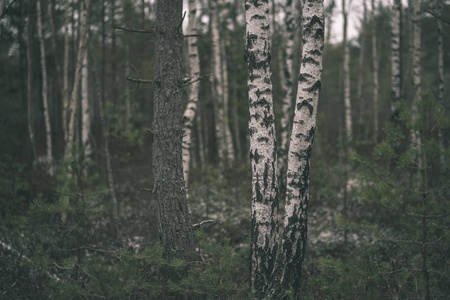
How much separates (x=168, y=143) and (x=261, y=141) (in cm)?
126

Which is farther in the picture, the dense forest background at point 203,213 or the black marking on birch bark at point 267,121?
the black marking on birch bark at point 267,121

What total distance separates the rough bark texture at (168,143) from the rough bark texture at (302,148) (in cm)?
133

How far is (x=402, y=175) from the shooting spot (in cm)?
970

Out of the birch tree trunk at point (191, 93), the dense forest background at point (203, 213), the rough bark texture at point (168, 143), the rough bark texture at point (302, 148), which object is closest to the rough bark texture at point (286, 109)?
the dense forest background at point (203, 213)

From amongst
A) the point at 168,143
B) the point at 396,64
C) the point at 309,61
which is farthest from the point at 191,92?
the point at 396,64

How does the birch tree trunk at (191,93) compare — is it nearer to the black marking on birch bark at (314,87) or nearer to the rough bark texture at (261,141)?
the rough bark texture at (261,141)

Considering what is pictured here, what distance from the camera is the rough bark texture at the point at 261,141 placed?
446 centimetres

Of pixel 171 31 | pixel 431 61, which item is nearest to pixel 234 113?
pixel 431 61

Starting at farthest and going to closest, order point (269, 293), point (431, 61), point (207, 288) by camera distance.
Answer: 1. point (431, 61)
2. point (269, 293)
3. point (207, 288)

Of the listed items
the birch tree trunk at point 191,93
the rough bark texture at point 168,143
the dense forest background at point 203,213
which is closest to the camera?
the dense forest background at point 203,213

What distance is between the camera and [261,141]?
4492 mm

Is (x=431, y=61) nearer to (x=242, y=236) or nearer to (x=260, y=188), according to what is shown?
(x=242, y=236)

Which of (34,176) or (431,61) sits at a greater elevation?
(431,61)

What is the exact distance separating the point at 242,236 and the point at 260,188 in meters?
4.04
